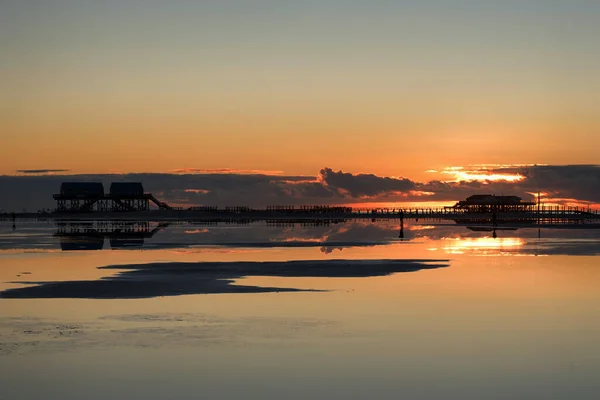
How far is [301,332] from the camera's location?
728 inches

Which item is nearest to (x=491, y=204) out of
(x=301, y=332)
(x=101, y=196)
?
(x=101, y=196)

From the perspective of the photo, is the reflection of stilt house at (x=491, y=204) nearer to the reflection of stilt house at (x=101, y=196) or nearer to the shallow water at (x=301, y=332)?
the reflection of stilt house at (x=101, y=196)

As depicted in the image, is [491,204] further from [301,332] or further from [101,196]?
[301,332]

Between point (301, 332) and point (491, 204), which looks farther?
point (491, 204)

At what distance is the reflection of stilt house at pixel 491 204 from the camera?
189875 millimetres

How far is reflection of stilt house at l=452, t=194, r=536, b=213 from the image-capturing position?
18988 cm

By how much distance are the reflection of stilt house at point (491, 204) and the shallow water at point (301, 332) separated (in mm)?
157564

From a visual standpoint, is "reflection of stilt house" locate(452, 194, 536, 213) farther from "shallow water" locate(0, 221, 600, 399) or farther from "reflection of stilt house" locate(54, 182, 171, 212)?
"shallow water" locate(0, 221, 600, 399)

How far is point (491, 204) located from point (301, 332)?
176664 mm

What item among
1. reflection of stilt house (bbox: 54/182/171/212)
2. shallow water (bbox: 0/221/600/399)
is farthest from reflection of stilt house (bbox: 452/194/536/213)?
shallow water (bbox: 0/221/600/399)

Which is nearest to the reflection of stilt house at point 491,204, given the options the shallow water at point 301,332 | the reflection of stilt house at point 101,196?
the reflection of stilt house at point 101,196

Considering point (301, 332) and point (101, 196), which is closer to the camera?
point (301, 332)

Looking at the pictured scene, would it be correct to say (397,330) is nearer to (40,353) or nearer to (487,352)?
(487,352)

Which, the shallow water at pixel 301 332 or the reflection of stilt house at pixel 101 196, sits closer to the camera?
the shallow water at pixel 301 332
